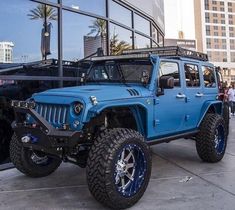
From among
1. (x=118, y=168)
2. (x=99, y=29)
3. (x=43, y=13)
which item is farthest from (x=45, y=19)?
(x=118, y=168)

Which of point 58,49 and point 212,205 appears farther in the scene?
point 58,49

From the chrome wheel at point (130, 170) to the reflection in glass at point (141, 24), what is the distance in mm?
8328

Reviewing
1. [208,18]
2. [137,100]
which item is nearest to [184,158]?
[137,100]

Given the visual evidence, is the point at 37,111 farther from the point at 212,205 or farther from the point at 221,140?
the point at 221,140

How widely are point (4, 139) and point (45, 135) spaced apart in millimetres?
3028

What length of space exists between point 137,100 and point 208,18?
109 metres

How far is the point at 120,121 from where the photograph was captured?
617cm

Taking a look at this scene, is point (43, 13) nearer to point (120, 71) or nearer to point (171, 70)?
point (120, 71)

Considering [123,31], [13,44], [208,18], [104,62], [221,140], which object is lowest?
[221,140]

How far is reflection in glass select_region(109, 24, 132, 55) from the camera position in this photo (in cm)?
1142

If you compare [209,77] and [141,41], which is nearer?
[209,77]

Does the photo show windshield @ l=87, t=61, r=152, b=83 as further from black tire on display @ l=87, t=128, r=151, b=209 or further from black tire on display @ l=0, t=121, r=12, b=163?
black tire on display @ l=0, t=121, r=12, b=163

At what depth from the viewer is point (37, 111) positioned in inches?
227

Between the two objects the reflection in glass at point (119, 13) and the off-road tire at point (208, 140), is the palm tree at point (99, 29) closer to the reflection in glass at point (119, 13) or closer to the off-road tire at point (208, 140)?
the reflection in glass at point (119, 13)
